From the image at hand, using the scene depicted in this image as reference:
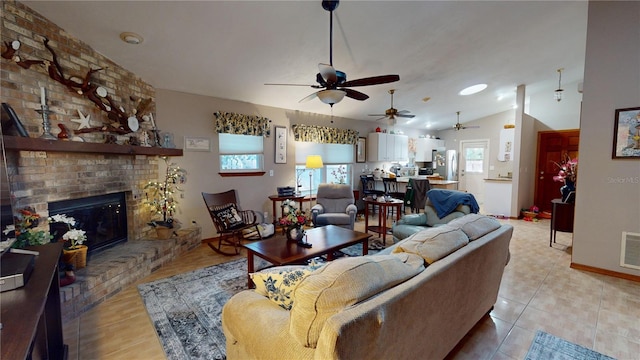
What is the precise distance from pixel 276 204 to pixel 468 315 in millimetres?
3867

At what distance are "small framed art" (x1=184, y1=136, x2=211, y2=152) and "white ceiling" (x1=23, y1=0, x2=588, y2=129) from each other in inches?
28.1

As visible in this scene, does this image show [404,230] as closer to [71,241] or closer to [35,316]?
[35,316]

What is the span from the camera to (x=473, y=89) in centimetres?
571

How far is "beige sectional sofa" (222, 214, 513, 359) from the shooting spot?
97 centimetres

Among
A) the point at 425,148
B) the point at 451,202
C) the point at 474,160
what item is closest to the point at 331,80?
the point at 451,202

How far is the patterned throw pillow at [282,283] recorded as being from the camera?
1.29 meters

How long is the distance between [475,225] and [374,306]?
4.45 feet

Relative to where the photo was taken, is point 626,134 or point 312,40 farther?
point 312,40

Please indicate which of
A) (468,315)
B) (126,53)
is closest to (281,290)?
(468,315)

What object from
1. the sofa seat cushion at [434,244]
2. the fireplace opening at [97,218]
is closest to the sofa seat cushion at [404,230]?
the sofa seat cushion at [434,244]

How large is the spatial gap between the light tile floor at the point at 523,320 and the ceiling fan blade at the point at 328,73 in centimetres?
242

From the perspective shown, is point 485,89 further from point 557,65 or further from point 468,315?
point 468,315

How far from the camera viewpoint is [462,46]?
3.72 meters

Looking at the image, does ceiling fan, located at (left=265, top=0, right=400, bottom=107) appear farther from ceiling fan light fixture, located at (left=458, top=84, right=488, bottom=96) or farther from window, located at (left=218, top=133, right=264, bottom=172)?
ceiling fan light fixture, located at (left=458, top=84, right=488, bottom=96)
